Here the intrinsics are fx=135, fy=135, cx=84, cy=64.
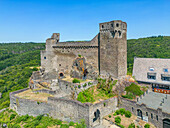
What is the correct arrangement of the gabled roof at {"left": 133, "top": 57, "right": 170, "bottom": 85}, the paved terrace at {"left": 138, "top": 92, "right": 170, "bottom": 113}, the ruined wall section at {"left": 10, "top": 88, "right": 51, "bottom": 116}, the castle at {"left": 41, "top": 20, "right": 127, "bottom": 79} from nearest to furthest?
the paved terrace at {"left": 138, "top": 92, "right": 170, "bottom": 113} → the ruined wall section at {"left": 10, "top": 88, "right": 51, "bottom": 116} → the castle at {"left": 41, "top": 20, "right": 127, "bottom": 79} → the gabled roof at {"left": 133, "top": 57, "right": 170, "bottom": 85}

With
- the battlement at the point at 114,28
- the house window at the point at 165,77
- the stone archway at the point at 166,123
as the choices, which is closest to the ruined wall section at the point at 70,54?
the battlement at the point at 114,28

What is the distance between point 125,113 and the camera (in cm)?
2389

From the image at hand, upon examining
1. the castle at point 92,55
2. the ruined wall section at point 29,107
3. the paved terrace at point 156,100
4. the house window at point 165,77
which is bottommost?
the ruined wall section at point 29,107

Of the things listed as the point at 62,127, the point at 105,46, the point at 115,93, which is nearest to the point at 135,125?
the point at 115,93

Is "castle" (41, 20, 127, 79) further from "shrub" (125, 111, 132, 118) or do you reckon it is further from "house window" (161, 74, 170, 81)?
"house window" (161, 74, 170, 81)

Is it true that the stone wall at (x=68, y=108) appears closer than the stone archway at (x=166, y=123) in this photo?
No

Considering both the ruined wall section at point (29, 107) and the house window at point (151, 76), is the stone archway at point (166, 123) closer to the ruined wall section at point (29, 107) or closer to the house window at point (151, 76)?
the house window at point (151, 76)

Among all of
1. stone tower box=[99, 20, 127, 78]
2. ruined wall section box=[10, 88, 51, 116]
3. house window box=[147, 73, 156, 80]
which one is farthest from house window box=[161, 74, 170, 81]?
ruined wall section box=[10, 88, 51, 116]

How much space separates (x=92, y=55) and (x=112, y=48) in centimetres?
550

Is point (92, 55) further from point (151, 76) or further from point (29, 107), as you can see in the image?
point (29, 107)

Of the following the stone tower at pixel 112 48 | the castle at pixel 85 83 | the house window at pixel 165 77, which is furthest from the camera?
the stone tower at pixel 112 48

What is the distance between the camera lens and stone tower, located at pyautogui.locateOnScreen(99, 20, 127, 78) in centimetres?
2736

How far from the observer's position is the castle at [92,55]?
27.7 meters

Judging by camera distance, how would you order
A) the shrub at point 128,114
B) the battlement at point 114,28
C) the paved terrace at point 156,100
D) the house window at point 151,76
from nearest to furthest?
the paved terrace at point 156,100
the shrub at point 128,114
the battlement at point 114,28
the house window at point 151,76
